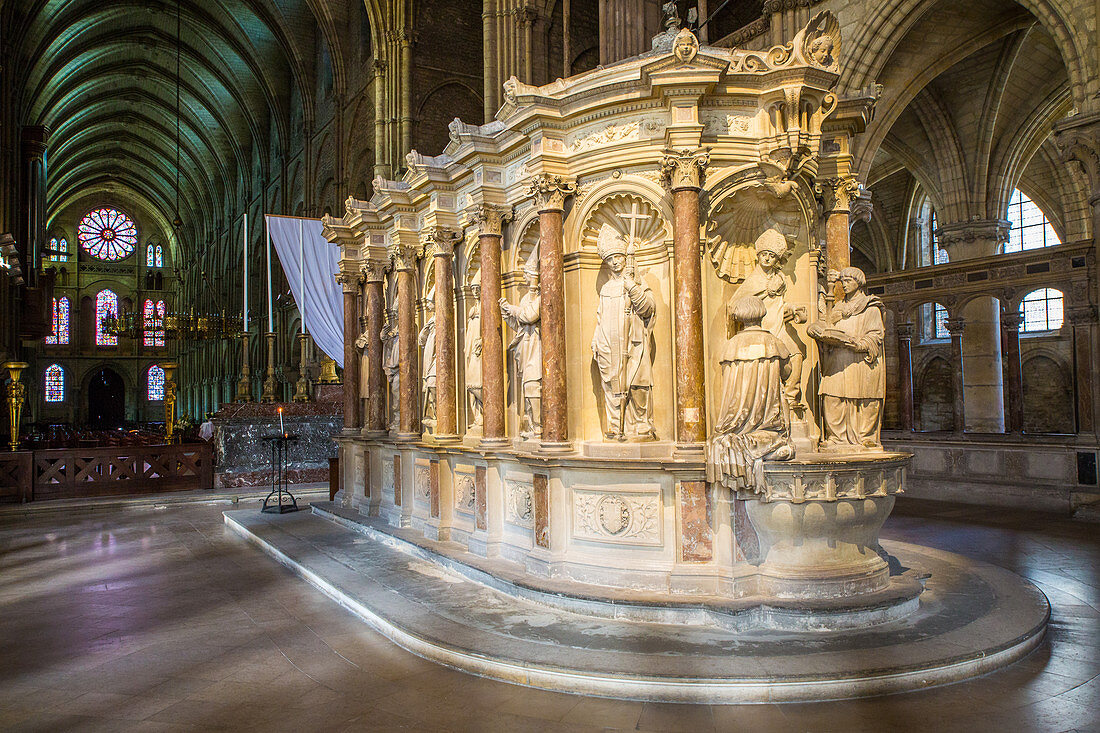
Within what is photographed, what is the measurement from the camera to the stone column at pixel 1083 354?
10758 mm

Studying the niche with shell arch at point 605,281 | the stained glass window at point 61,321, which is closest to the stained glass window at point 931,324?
the niche with shell arch at point 605,281

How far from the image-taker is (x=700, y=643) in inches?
174

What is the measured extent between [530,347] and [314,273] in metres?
8.04

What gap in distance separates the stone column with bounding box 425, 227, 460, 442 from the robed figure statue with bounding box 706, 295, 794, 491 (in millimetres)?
3056

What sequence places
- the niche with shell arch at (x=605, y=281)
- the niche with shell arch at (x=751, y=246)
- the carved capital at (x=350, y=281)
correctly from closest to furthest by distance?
1. the niche with shell arch at (x=751, y=246)
2. the niche with shell arch at (x=605, y=281)
3. the carved capital at (x=350, y=281)

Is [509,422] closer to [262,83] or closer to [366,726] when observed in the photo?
[366,726]

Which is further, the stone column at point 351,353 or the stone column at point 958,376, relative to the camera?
the stone column at point 958,376

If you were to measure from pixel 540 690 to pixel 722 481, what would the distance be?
6.37ft

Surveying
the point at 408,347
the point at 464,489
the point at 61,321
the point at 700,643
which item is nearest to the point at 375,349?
the point at 408,347

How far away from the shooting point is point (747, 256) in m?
5.81

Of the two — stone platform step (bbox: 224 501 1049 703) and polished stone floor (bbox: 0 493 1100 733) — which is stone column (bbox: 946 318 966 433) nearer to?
polished stone floor (bbox: 0 493 1100 733)

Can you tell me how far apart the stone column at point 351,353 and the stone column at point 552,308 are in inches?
184

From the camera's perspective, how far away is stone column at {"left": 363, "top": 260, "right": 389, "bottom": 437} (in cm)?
927

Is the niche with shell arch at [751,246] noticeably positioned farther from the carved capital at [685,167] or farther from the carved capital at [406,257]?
the carved capital at [406,257]
